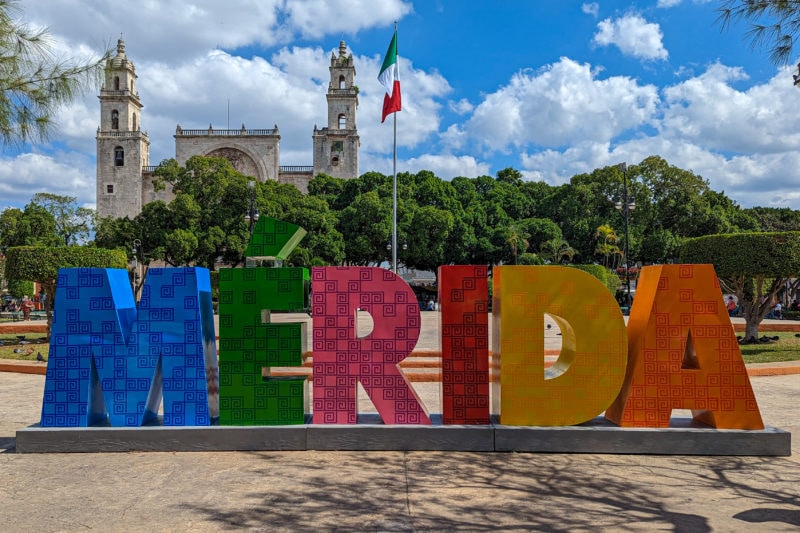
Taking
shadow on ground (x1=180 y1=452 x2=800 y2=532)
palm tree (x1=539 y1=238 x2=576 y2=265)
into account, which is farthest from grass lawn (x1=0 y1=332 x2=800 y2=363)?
palm tree (x1=539 y1=238 x2=576 y2=265)

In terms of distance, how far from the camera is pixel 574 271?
6.17m

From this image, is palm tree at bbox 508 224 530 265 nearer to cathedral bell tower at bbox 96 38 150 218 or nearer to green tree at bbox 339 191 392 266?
green tree at bbox 339 191 392 266

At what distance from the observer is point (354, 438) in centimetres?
609

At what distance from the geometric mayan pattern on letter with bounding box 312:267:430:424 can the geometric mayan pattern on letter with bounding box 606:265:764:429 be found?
2268 mm

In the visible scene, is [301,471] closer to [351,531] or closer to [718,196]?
[351,531]

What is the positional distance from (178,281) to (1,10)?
4.36m

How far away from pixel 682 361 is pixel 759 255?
11.1 metres

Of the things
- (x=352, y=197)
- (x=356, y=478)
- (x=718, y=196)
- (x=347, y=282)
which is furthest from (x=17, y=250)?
(x=718, y=196)

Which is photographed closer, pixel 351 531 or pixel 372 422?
pixel 351 531

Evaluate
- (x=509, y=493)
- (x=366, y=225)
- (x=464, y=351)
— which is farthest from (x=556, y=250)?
(x=509, y=493)

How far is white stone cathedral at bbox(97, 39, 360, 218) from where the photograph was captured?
55938mm

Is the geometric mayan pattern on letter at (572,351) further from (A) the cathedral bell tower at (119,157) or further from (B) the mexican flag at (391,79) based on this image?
(A) the cathedral bell tower at (119,157)

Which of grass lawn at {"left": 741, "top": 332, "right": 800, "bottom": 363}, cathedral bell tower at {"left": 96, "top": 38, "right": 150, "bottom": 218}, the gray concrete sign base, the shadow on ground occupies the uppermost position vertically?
cathedral bell tower at {"left": 96, "top": 38, "right": 150, "bottom": 218}

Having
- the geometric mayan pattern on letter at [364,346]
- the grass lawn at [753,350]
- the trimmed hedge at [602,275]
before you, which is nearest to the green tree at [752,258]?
the grass lawn at [753,350]
